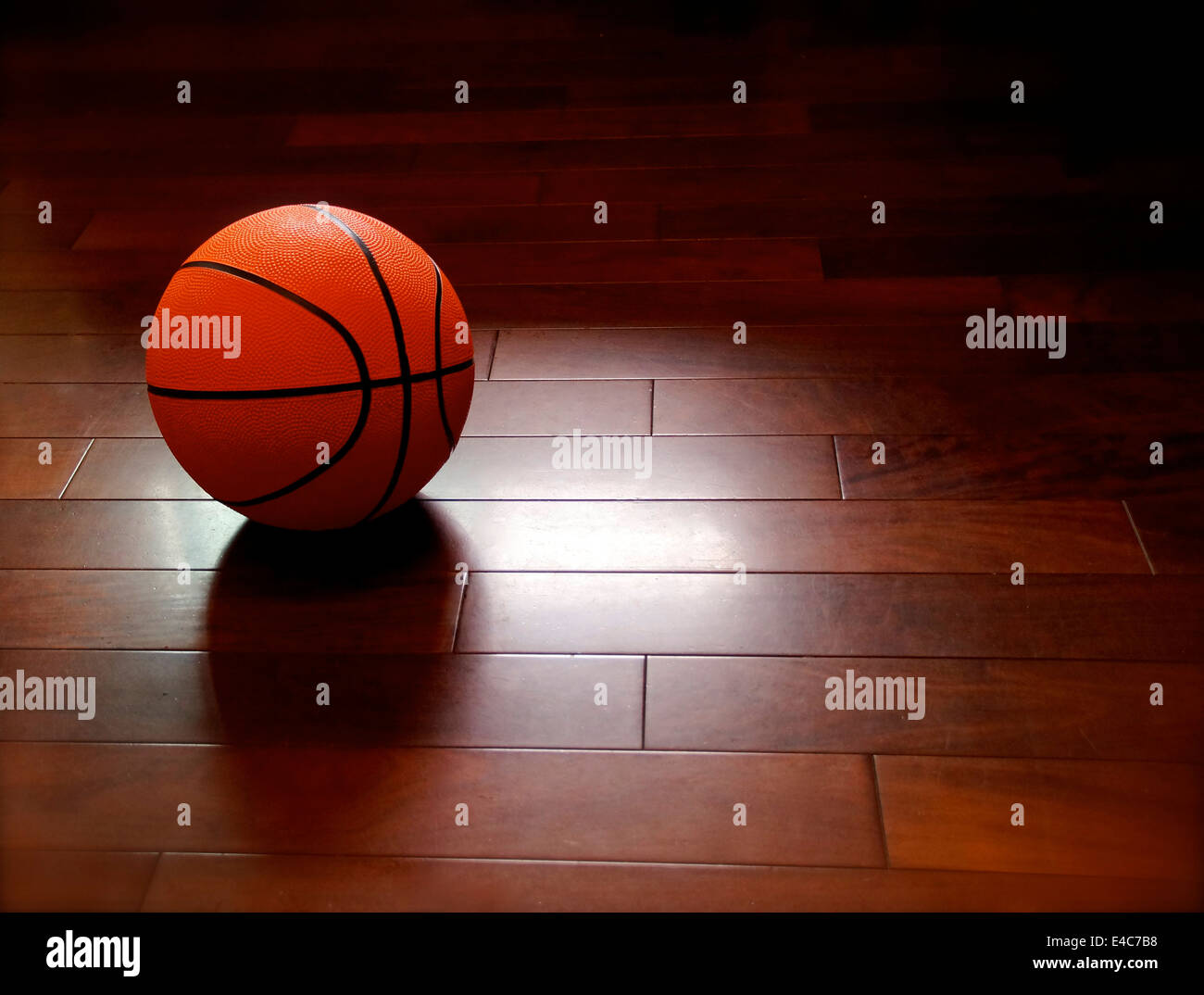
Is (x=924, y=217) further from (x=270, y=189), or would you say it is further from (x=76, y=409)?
(x=76, y=409)

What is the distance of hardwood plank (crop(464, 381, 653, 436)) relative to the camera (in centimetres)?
214

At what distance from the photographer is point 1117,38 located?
11.3 ft

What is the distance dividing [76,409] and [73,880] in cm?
107

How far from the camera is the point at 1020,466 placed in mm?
2002

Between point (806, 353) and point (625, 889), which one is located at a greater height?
point (806, 353)

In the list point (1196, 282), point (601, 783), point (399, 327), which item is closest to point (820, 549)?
point (601, 783)

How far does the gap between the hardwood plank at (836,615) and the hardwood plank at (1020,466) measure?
0.72 ft

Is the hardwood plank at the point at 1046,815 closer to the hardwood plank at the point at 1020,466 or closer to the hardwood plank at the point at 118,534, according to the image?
the hardwood plank at the point at 1020,466

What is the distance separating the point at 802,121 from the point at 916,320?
1047 mm

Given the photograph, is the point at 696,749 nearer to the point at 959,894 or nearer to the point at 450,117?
the point at 959,894

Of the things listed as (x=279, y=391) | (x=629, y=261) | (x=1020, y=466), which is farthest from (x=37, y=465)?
(x=1020, y=466)

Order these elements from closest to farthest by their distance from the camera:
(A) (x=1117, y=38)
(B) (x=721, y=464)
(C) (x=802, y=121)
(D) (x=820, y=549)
→ (D) (x=820, y=549)
(B) (x=721, y=464)
(C) (x=802, y=121)
(A) (x=1117, y=38)

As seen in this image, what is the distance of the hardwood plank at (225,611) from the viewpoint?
1722 millimetres

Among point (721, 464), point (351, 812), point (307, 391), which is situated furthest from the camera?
point (721, 464)
